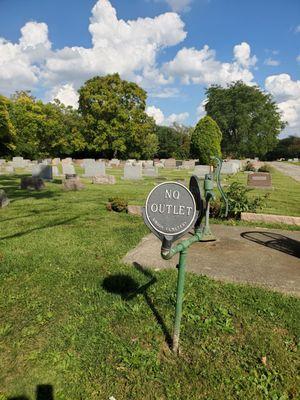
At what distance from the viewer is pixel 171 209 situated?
2.79 meters

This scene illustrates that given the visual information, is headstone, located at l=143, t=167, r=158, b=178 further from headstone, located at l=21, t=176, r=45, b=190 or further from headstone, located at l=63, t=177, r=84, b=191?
headstone, located at l=21, t=176, r=45, b=190

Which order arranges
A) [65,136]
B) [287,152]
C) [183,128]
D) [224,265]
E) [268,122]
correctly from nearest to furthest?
[224,265], [65,136], [268,122], [183,128], [287,152]

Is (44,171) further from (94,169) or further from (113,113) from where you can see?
(113,113)

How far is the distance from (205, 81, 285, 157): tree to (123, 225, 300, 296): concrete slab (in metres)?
55.7

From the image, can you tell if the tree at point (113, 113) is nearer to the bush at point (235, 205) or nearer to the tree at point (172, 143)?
the tree at point (172, 143)

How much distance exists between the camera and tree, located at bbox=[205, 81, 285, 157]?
196 ft

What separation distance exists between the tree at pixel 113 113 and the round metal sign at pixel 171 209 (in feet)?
147

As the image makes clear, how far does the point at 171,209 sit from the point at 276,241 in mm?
4207

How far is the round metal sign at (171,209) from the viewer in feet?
8.99

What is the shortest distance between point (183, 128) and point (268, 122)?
79.0 ft

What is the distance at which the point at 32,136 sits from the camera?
4697 centimetres

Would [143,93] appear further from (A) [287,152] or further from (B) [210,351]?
(A) [287,152]

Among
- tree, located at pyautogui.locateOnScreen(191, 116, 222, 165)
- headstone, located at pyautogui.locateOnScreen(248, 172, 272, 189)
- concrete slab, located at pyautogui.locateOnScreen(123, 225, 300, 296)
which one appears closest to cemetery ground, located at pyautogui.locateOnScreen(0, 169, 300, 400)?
concrete slab, located at pyautogui.locateOnScreen(123, 225, 300, 296)

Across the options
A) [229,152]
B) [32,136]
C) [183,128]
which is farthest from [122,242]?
[183,128]
